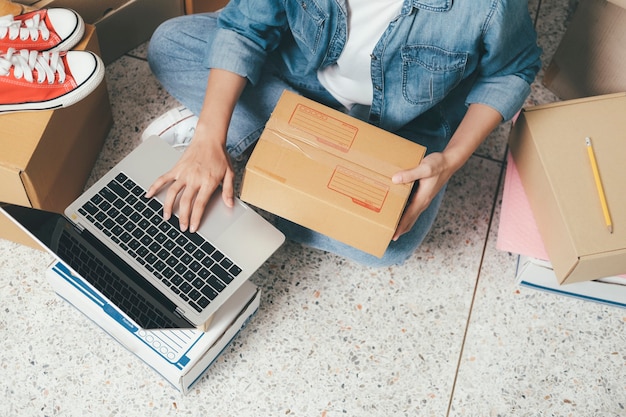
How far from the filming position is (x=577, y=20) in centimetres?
137

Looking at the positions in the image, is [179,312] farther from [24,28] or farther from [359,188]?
[24,28]

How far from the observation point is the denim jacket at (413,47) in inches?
36.5

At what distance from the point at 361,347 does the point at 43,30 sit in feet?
2.69

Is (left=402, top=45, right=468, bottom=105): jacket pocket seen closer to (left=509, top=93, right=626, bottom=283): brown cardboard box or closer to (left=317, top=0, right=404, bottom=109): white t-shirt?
(left=317, top=0, right=404, bottom=109): white t-shirt

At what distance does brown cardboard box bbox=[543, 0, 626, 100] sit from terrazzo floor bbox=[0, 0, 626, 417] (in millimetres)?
391

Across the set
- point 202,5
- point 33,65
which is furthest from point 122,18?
point 33,65

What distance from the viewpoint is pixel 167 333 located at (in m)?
1.03

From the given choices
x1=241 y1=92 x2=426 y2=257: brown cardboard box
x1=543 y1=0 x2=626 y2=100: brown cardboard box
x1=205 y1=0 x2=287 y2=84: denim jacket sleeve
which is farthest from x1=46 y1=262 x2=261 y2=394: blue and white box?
x1=543 y1=0 x2=626 y2=100: brown cardboard box

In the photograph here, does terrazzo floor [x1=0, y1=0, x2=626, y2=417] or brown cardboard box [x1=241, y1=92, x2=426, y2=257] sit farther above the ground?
brown cardboard box [x1=241, y1=92, x2=426, y2=257]

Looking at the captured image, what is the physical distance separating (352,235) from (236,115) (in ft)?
1.34

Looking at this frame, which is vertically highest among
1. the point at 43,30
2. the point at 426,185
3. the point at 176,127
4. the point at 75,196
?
the point at 426,185

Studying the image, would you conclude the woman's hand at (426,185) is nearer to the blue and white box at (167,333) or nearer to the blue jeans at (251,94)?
the blue jeans at (251,94)

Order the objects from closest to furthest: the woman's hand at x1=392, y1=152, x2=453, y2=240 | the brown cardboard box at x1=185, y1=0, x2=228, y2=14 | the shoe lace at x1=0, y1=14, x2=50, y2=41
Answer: the woman's hand at x1=392, y1=152, x2=453, y2=240 < the shoe lace at x1=0, y1=14, x2=50, y2=41 < the brown cardboard box at x1=185, y1=0, x2=228, y2=14

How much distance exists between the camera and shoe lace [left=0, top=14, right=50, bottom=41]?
108 centimetres
